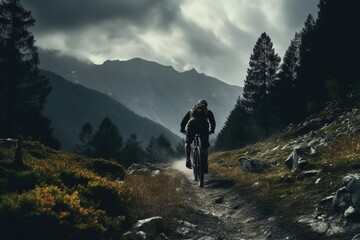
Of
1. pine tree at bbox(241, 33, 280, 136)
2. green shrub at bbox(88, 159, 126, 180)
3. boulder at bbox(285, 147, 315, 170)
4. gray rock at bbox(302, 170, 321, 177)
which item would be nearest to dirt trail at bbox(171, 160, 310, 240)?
gray rock at bbox(302, 170, 321, 177)

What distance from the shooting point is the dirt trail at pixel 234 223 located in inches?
284

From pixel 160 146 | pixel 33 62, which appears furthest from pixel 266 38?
pixel 160 146

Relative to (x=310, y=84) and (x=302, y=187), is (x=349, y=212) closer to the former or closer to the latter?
(x=302, y=187)

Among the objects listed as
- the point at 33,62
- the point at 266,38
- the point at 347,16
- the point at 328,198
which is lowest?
the point at 328,198

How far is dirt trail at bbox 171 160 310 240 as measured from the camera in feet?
23.7

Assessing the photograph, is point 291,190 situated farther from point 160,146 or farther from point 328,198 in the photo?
point 160,146

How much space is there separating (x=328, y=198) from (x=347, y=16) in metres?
36.2

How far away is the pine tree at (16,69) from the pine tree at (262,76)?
109 feet

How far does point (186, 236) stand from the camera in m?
7.15

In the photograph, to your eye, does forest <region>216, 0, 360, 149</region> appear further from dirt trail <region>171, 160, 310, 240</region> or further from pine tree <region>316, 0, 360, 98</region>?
dirt trail <region>171, 160, 310, 240</region>

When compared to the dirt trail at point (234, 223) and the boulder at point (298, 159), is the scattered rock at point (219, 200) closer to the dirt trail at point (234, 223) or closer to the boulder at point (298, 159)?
the dirt trail at point (234, 223)

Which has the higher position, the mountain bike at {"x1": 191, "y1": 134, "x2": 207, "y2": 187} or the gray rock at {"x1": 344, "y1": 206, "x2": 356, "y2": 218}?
the mountain bike at {"x1": 191, "y1": 134, "x2": 207, "y2": 187}

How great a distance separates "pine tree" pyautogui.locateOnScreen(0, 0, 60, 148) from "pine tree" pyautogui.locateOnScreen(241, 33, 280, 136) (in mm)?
33258

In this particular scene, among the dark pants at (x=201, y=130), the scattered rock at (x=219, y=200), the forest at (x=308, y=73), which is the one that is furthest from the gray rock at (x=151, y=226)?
the forest at (x=308, y=73)
